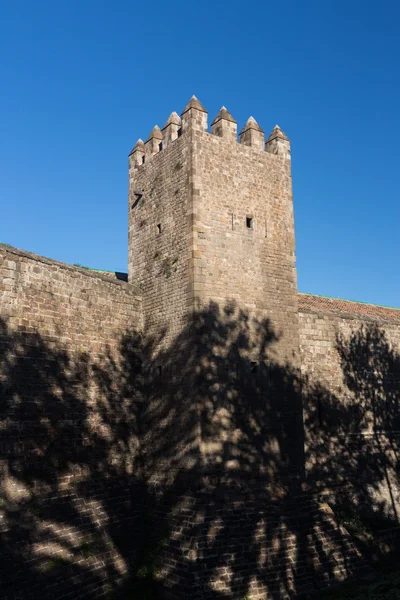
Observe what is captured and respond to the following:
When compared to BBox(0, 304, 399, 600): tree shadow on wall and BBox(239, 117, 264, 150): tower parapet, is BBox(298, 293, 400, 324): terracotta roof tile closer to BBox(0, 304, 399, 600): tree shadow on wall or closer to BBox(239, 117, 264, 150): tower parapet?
BBox(239, 117, 264, 150): tower parapet

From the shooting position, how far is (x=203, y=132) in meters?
15.7

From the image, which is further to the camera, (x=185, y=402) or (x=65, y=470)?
(x=185, y=402)

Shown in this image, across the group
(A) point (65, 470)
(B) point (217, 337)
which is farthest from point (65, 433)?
(B) point (217, 337)

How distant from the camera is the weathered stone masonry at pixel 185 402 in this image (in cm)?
1227

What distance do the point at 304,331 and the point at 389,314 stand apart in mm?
11073

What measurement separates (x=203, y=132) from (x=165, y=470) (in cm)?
937

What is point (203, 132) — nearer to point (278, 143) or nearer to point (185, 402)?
point (278, 143)

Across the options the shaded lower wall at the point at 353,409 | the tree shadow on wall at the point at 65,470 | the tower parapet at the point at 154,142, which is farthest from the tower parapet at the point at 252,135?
the tree shadow on wall at the point at 65,470

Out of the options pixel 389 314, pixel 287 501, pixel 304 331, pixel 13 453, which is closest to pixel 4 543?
pixel 13 453

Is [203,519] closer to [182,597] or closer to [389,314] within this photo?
[182,597]

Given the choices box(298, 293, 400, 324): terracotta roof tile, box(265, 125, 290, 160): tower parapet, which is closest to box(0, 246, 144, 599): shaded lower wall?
box(265, 125, 290, 160): tower parapet

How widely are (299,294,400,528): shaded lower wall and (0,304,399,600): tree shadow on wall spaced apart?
1.39 meters

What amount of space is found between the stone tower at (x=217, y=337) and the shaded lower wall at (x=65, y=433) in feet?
3.30

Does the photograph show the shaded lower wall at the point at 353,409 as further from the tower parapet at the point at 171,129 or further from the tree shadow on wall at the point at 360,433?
the tower parapet at the point at 171,129
